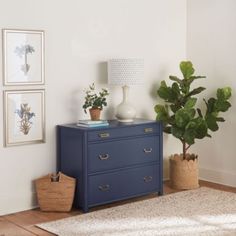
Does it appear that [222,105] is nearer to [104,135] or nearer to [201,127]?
[201,127]

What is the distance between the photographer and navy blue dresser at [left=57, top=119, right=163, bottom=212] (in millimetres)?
4492

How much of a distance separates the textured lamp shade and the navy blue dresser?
40 centimetres

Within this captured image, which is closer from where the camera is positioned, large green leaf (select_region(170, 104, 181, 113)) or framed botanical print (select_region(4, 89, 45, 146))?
framed botanical print (select_region(4, 89, 45, 146))

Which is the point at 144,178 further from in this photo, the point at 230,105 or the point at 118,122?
the point at 230,105

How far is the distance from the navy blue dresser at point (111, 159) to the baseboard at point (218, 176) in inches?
32.7

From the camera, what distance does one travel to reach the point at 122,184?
4.77 metres

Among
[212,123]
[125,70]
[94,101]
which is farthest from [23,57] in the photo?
[212,123]

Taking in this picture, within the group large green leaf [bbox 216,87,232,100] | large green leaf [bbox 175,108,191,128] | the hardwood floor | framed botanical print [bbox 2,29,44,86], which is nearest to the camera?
the hardwood floor

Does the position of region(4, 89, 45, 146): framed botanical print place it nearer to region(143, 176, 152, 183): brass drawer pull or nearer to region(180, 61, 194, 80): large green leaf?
region(143, 176, 152, 183): brass drawer pull

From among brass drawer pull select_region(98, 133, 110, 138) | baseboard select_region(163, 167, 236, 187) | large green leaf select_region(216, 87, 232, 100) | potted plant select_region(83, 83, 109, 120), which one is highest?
large green leaf select_region(216, 87, 232, 100)

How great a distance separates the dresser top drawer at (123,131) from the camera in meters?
4.51

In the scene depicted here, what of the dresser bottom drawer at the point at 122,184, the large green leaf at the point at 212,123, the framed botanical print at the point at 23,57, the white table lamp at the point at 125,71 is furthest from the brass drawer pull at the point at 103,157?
the large green leaf at the point at 212,123

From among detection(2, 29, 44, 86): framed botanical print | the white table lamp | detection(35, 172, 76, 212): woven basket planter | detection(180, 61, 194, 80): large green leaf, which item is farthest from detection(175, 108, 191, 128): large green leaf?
detection(2, 29, 44, 86): framed botanical print

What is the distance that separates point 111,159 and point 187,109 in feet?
3.31
